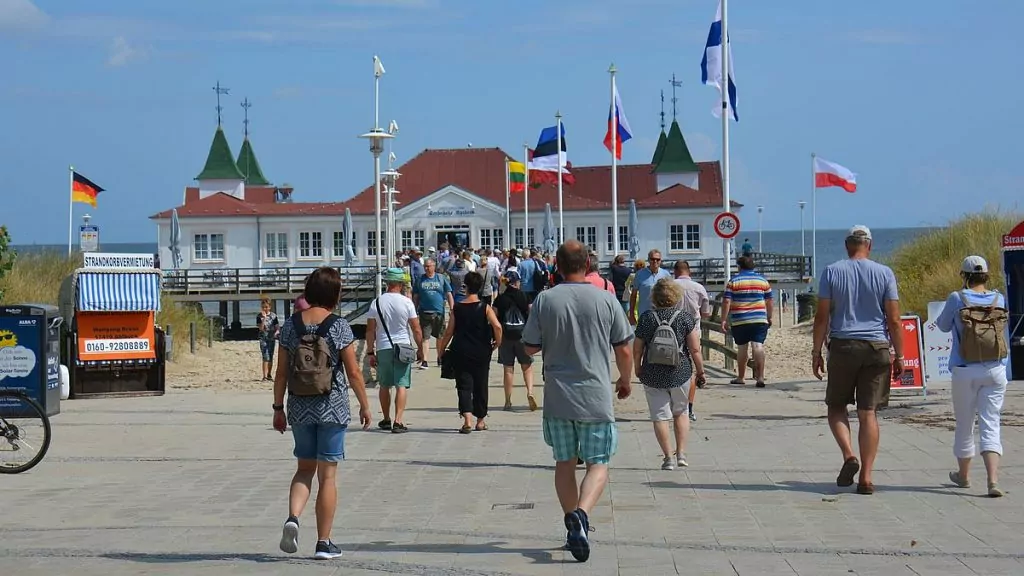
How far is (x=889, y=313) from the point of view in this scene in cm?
971

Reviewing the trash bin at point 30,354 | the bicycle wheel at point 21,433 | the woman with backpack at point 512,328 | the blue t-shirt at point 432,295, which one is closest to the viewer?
the bicycle wheel at point 21,433

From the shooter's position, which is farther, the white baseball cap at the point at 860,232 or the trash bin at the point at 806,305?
the trash bin at the point at 806,305

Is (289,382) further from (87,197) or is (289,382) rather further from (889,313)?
(87,197)

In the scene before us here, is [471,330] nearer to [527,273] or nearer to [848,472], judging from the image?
[848,472]

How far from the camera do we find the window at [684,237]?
63.9 meters

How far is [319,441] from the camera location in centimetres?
780

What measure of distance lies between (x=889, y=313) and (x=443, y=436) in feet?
18.6

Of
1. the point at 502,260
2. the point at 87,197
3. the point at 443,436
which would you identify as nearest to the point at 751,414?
the point at 443,436

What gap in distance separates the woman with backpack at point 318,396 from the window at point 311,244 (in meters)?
57.4

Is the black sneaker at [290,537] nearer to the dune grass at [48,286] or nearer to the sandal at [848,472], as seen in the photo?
the sandal at [848,472]

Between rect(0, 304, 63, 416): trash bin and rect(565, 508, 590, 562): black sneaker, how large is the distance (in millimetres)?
8222

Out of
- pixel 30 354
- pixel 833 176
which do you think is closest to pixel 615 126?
pixel 833 176

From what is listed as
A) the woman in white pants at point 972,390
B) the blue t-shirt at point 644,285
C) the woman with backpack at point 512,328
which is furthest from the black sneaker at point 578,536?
the blue t-shirt at point 644,285

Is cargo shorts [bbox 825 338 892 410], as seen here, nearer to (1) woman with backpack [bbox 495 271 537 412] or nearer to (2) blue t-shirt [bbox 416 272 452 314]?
(1) woman with backpack [bbox 495 271 537 412]
